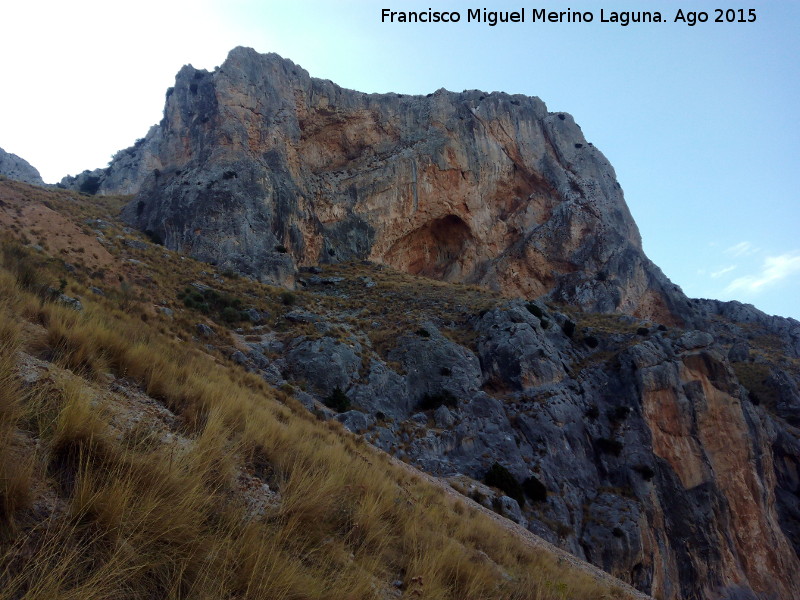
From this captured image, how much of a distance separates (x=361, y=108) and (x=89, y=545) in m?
49.4

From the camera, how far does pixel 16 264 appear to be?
7465 mm

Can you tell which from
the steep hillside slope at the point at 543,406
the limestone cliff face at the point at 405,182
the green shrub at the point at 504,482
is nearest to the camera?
the green shrub at the point at 504,482

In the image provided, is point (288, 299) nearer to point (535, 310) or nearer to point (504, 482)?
point (535, 310)

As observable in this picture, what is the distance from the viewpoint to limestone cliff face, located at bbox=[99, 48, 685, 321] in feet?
123

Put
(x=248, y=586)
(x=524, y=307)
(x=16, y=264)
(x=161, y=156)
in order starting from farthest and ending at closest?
(x=161, y=156), (x=524, y=307), (x=16, y=264), (x=248, y=586)

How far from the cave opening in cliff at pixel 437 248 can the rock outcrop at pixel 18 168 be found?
49.6 m

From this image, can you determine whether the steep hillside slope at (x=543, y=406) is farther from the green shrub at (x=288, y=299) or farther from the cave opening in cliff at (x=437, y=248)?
the cave opening in cliff at (x=437, y=248)

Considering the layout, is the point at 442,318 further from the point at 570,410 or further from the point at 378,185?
the point at 378,185

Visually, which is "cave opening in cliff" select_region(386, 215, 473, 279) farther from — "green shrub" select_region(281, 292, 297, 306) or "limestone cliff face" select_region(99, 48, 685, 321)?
"green shrub" select_region(281, 292, 297, 306)

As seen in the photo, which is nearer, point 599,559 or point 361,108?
point 599,559

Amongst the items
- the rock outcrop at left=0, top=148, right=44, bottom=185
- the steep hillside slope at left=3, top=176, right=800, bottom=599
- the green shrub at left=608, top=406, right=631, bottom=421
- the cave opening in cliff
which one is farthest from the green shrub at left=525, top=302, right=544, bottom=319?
the rock outcrop at left=0, top=148, right=44, bottom=185

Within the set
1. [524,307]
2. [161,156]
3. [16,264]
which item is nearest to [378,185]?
[161,156]

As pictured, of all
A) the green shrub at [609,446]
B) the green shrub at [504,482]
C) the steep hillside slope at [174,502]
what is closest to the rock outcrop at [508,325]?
the green shrub at [609,446]

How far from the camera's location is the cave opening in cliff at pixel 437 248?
4825cm
